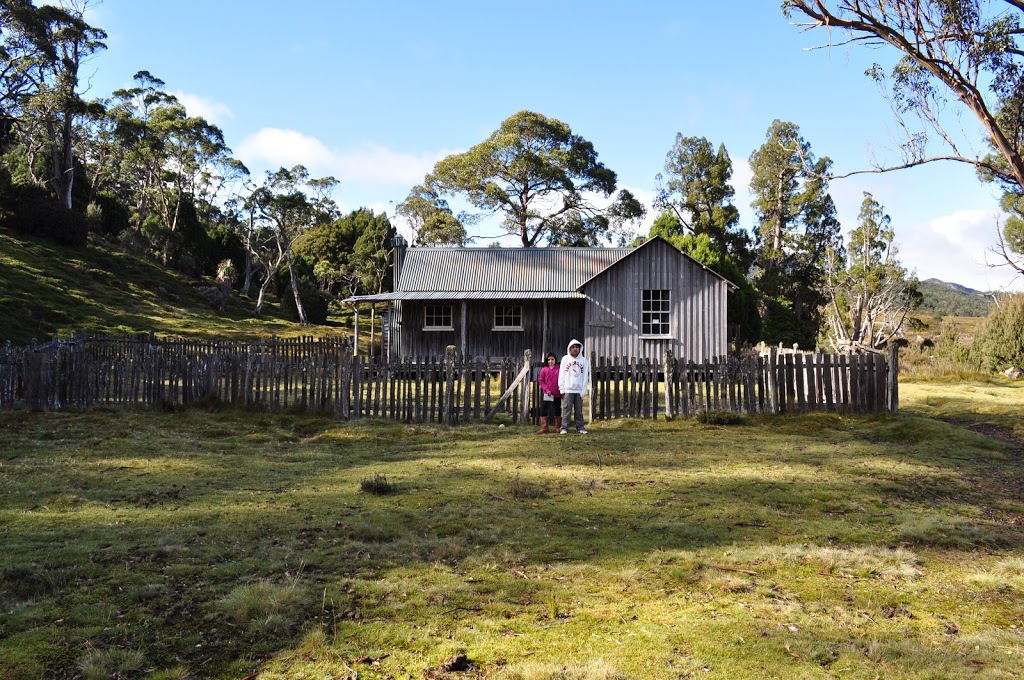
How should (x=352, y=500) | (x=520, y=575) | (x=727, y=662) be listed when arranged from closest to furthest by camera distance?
(x=727, y=662) < (x=520, y=575) < (x=352, y=500)

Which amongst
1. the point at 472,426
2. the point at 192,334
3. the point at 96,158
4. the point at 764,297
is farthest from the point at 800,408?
the point at 96,158

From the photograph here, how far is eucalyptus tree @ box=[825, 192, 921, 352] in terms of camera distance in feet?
130

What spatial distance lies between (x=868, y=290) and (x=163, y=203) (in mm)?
52791

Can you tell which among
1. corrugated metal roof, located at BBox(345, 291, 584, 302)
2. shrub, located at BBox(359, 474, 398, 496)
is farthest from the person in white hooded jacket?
corrugated metal roof, located at BBox(345, 291, 584, 302)

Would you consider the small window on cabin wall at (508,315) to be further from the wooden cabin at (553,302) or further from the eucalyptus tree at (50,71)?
the eucalyptus tree at (50,71)

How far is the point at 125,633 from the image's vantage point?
14.1ft

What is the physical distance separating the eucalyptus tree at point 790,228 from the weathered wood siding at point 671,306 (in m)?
28.4

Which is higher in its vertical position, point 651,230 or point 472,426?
point 651,230

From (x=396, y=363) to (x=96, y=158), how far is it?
72.0 meters

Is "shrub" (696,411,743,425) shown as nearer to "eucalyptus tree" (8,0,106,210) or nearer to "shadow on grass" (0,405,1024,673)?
"shadow on grass" (0,405,1024,673)

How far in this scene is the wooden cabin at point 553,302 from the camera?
2506cm

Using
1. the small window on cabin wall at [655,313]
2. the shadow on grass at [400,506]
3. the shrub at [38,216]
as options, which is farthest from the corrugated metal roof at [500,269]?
the shrub at [38,216]

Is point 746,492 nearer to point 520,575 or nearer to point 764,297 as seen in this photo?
point 520,575

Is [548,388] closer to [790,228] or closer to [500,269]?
[500,269]
